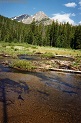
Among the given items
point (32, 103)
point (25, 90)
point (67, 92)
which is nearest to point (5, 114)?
point (32, 103)

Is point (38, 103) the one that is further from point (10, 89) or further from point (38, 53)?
point (38, 53)

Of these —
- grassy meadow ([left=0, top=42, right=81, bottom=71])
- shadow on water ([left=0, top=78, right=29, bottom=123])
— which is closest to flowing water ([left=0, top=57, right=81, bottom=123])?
shadow on water ([left=0, top=78, right=29, bottom=123])

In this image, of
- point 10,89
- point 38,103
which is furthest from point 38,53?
point 38,103

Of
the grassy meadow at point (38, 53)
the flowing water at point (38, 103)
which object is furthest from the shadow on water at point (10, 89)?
the grassy meadow at point (38, 53)

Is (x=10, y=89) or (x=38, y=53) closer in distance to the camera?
(x=10, y=89)

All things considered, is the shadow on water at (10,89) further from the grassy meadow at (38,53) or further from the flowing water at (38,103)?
the grassy meadow at (38,53)

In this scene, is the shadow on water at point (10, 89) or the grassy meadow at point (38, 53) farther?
the grassy meadow at point (38, 53)

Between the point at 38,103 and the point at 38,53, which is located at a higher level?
the point at 38,53

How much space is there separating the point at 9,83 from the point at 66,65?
39.2ft

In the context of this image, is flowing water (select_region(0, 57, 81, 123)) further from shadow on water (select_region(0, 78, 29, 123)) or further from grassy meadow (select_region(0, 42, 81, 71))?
grassy meadow (select_region(0, 42, 81, 71))

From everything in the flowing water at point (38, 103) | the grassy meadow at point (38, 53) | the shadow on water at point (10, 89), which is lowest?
the flowing water at point (38, 103)

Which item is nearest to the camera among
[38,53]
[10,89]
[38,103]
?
[38,103]

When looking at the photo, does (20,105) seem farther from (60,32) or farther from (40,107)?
(60,32)

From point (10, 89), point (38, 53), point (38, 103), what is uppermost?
point (38, 53)
